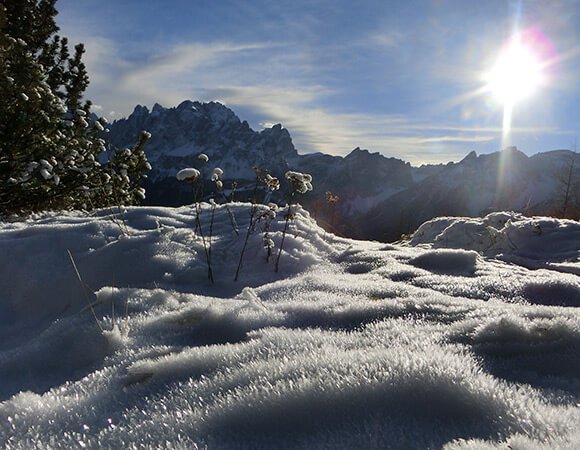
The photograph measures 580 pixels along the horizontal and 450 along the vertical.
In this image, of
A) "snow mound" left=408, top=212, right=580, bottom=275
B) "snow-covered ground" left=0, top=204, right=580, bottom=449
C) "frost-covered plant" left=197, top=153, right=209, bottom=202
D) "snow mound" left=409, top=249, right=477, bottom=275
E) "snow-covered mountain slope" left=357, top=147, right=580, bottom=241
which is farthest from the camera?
"snow-covered mountain slope" left=357, top=147, right=580, bottom=241

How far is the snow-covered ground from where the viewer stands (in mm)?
1076

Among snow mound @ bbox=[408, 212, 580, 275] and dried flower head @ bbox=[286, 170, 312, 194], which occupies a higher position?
Answer: dried flower head @ bbox=[286, 170, 312, 194]

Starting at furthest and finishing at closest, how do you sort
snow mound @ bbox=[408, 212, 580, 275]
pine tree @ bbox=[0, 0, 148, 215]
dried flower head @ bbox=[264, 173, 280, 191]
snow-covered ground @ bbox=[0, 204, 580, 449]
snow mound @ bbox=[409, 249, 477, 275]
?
pine tree @ bbox=[0, 0, 148, 215] → snow mound @ bbox=[408, 212, 580, 275] → dried flower head @ bbox=[264, 173, 280, 191] → snow mound @ bbox=[409, 249, 477, 275] → snow-covered ground @ bbox=[0, 204, 580, 449]

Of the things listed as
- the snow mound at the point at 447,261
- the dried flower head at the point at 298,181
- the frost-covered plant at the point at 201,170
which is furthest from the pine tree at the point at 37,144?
the snow mound at the point at 447,261

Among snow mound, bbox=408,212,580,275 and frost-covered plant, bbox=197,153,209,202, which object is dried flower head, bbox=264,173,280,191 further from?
snow mound, bbox=408,212,580,275

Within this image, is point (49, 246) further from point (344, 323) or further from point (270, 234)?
point (344, 323)

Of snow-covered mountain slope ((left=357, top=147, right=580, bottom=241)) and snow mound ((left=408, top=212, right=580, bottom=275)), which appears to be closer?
snow mound ((left=408, top=212, right=580, bottom=275))

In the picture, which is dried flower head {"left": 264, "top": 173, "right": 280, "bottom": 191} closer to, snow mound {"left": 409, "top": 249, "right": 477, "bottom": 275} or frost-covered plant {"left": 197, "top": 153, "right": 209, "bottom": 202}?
frost-covered plant {"left": 197, "top": 153, "right": 209, "bottom": 202}

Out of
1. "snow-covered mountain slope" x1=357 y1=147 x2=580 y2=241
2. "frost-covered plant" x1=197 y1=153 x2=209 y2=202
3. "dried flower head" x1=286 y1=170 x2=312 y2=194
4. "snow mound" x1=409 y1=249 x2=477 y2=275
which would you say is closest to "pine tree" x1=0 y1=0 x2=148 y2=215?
"frost-covered plant" x1=197 y1=153 x2=209 y2=202

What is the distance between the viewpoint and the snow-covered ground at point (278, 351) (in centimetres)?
108

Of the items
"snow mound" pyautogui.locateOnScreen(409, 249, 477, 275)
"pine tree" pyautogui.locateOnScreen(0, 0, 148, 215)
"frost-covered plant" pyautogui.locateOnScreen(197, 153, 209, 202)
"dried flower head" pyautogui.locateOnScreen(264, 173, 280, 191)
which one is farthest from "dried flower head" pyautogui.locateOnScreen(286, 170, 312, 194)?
"pine tree" pyautogui.locateOnScreen(0, 0, 148, 215)

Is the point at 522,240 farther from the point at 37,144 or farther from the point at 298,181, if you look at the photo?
the point at 37,144

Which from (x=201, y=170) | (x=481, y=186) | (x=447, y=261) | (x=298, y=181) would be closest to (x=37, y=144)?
(x=201, y=170)

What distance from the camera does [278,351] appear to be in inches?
60.9
